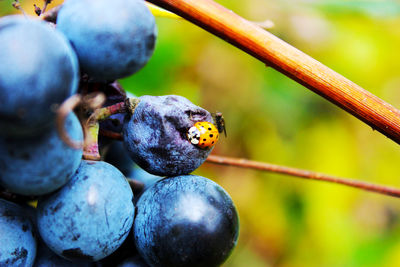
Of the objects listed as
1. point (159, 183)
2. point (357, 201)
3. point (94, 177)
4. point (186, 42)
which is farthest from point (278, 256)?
point (94, 177)

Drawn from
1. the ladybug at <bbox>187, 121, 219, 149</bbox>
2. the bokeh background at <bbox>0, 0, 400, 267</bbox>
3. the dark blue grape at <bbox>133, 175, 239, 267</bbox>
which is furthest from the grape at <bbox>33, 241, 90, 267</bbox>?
the bokeh background at <bbox>0, 0, 400, 267</bbox>

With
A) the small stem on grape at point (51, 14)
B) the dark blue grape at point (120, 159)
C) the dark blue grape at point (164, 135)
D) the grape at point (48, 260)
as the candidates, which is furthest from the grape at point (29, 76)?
the dark blue grape at point (120, 159)

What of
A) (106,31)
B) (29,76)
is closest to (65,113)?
(29,76)

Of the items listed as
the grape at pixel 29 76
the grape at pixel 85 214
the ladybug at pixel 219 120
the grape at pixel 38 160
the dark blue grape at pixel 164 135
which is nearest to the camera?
the grape at pixel 29 76

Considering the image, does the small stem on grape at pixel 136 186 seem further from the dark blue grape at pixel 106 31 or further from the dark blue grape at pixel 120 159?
the dark blue grape at pixel 106 31

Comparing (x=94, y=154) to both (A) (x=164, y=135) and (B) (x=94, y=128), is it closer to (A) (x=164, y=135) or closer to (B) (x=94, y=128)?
(B) (x=94, y=128)
